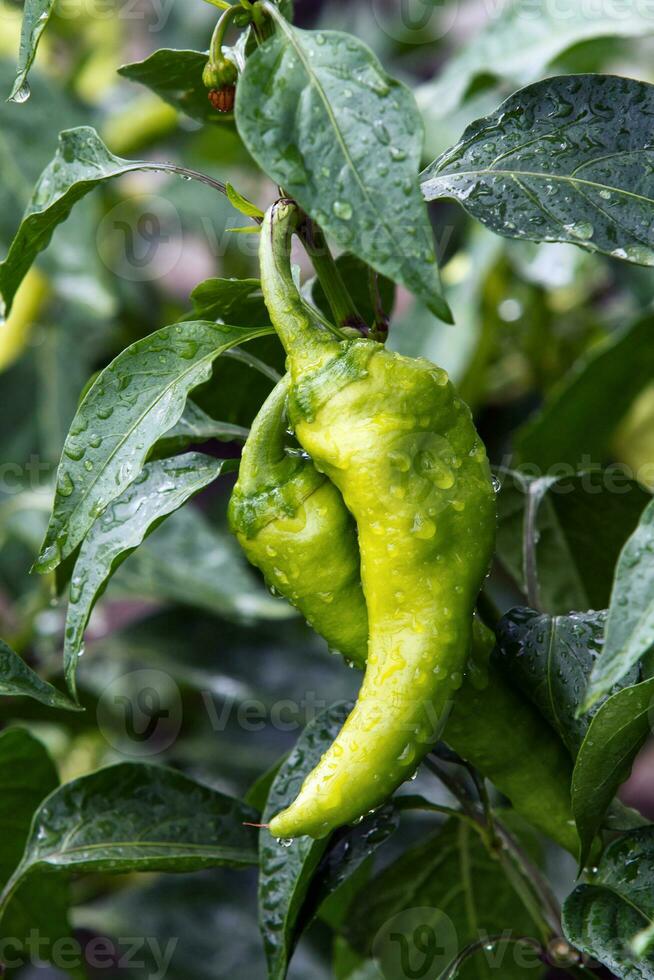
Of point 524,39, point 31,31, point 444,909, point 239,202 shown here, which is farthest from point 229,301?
point 524,39

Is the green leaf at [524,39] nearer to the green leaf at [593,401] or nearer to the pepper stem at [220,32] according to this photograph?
the green leaf at [593,401]

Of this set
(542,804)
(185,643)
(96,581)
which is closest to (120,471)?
(96,581)

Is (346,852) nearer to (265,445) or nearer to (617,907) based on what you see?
(617,907)

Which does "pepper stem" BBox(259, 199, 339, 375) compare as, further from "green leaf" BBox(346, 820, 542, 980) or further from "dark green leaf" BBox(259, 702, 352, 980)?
"green leaf" BBox(346, 820, 542, 980)

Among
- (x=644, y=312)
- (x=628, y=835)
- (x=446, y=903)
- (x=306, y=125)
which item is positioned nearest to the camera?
(x=306, y=125)

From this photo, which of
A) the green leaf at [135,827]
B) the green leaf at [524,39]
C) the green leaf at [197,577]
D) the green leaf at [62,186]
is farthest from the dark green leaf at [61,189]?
the green leaf at [524,39]

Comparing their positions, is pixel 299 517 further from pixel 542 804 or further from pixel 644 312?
pixel 644 312

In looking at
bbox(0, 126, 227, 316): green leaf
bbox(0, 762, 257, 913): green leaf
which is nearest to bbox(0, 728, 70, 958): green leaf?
bbox(0, 762, 257, 913): green leaf
